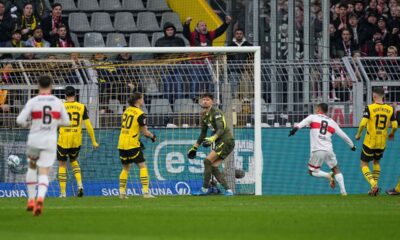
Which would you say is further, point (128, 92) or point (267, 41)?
point (267, 41)

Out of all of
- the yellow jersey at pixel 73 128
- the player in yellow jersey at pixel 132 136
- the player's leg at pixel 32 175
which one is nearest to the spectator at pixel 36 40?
the yellow jersey at pixel 73 128

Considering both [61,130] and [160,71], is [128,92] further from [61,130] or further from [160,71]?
[61,130]

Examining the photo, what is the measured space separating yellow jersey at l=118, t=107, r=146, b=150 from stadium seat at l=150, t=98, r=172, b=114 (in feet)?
10.7

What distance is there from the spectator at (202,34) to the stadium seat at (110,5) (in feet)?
8.76

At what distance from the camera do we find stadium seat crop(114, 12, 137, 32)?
93.9 feet

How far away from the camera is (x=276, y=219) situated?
14945mm

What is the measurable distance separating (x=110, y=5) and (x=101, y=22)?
2.78 feet

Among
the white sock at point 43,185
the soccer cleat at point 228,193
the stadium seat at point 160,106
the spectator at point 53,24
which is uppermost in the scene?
the spectator at point 53,24

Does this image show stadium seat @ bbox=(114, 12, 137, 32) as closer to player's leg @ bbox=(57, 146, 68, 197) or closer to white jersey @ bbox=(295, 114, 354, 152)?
player's leg @ bbox=(57, 146, 68, 197)

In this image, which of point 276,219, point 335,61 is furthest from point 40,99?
point 335,61

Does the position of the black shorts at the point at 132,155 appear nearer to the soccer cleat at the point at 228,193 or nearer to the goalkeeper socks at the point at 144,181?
the goalkeeper socks at the point at 144,181

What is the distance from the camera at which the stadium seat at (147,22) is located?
2872 centimetres

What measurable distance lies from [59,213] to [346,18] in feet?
45.9

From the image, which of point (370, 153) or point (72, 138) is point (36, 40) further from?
point (370, 153)
